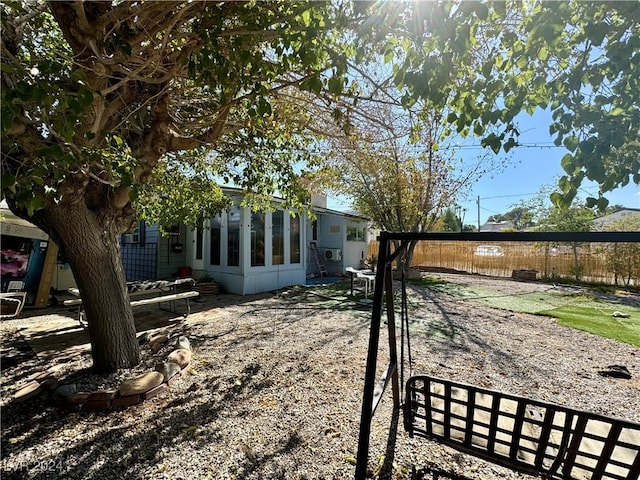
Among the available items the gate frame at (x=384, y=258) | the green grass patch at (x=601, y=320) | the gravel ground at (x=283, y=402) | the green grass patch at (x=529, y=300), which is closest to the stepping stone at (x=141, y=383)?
the gravel ground at (x=283, y=402)

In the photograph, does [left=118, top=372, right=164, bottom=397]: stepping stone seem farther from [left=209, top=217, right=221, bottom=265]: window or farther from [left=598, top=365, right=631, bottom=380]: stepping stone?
[left=209, top=217, right=221, bottom=265]: window

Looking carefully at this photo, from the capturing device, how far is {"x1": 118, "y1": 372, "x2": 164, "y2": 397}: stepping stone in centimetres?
321

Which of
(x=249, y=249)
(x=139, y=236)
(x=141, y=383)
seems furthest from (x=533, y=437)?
(x=139, y=236)

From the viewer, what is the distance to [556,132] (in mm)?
1859

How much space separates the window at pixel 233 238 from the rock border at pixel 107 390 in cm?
601

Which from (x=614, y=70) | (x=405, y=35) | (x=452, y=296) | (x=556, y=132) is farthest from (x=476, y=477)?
(x=452, y=296)

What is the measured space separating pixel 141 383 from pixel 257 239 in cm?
693

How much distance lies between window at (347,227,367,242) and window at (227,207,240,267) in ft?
23.7

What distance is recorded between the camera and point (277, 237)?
1082 cm

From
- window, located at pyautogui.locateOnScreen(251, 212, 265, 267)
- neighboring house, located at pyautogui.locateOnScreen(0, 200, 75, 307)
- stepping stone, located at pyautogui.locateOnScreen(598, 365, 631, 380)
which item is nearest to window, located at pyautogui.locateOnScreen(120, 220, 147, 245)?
neighboring house, located at pyautogui.locateOnScreen(0, 200, 75, 307)

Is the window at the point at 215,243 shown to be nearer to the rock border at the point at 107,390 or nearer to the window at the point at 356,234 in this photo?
the rock border at the point at 107,390

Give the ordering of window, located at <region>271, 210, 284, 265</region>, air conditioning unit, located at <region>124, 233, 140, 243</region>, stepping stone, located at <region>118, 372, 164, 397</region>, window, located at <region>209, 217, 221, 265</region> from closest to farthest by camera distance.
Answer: stepping stone, located at <region>118, 372, 164, 397</region> → window, located at <region>209, 217, 221, 265</region> → window, located at <region>271, 210, 284, 265</region> → air conditioning unit, located at <region>124, 233, 140, 243</region>

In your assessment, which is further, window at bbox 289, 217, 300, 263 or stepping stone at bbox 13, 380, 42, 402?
window at bbox 289, 217, 300, 263

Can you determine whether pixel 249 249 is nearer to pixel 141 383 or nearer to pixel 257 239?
pixel 257 239
